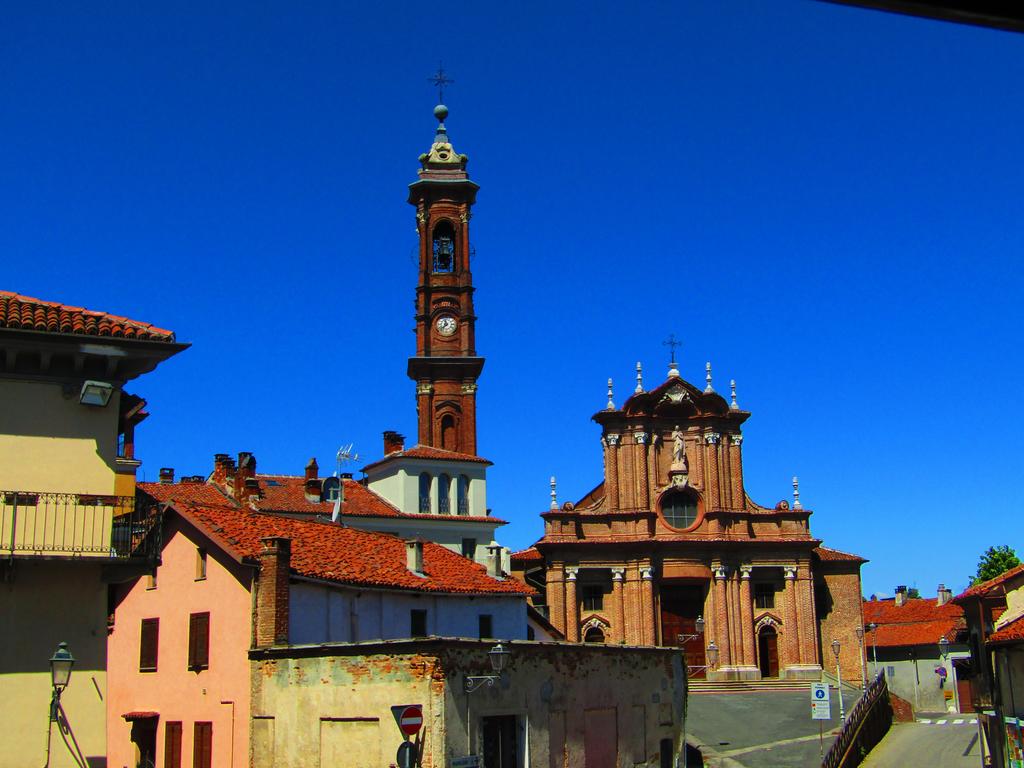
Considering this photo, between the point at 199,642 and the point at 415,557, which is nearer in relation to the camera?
the point at 199,642

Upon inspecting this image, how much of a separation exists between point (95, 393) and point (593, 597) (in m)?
43.1

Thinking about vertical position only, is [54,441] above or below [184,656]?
above

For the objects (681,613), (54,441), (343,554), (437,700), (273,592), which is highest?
(54,441)

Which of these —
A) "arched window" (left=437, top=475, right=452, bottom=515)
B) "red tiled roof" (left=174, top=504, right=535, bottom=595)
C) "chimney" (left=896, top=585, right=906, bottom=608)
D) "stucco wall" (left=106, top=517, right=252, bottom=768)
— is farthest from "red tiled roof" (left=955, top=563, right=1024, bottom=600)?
"chimney" (left=896, top=585, right=906, bottom=608)

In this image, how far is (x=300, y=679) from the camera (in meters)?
23.8

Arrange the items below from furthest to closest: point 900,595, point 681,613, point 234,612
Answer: point 900,595, point 681,613, point 234,612

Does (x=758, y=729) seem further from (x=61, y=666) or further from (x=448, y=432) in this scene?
(x=61, y=666)

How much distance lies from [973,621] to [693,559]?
22.4m

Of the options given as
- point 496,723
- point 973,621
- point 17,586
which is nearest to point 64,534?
point 17,586

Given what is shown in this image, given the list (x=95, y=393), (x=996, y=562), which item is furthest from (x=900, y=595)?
(x=95, y=393)

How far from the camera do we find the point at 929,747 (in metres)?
40.7

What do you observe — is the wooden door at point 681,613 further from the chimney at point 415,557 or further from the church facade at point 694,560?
the chimney at point 415,557

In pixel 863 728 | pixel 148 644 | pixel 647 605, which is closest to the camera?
pixel 148 644

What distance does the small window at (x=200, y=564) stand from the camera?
28.1 m
